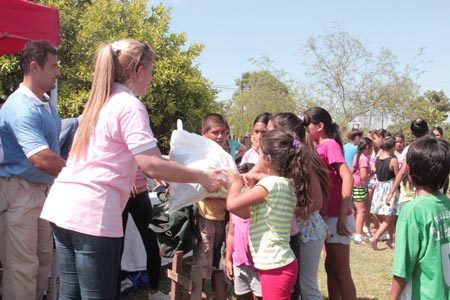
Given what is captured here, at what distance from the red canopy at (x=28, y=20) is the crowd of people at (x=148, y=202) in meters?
1.02

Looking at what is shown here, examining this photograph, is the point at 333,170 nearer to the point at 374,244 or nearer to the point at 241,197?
the point at 241,197

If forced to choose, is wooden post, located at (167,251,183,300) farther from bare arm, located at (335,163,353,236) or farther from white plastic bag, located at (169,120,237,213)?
bare arm, located at (335,163,353,236)

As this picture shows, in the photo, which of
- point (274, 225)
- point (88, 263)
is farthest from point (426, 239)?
point (88, 263)

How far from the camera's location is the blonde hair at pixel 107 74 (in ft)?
6.79

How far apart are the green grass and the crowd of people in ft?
2.94

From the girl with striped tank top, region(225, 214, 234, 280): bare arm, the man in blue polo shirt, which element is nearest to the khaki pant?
the man in blue polo shirt

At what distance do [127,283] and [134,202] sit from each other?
38.5 inches

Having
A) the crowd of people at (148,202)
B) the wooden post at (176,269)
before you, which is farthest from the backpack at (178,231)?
the wooden post at (176,269)

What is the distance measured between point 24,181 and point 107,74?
4.80 feet

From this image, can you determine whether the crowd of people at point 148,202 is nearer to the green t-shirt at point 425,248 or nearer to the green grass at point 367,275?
the green t-shirt at point 425,248

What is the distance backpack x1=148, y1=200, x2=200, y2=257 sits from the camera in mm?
3614

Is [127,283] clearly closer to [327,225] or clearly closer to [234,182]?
[327,225]

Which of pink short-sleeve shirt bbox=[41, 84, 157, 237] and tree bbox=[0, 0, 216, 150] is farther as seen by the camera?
tree bbox=[0, 0, 216, 150]

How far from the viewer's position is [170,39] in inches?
324
